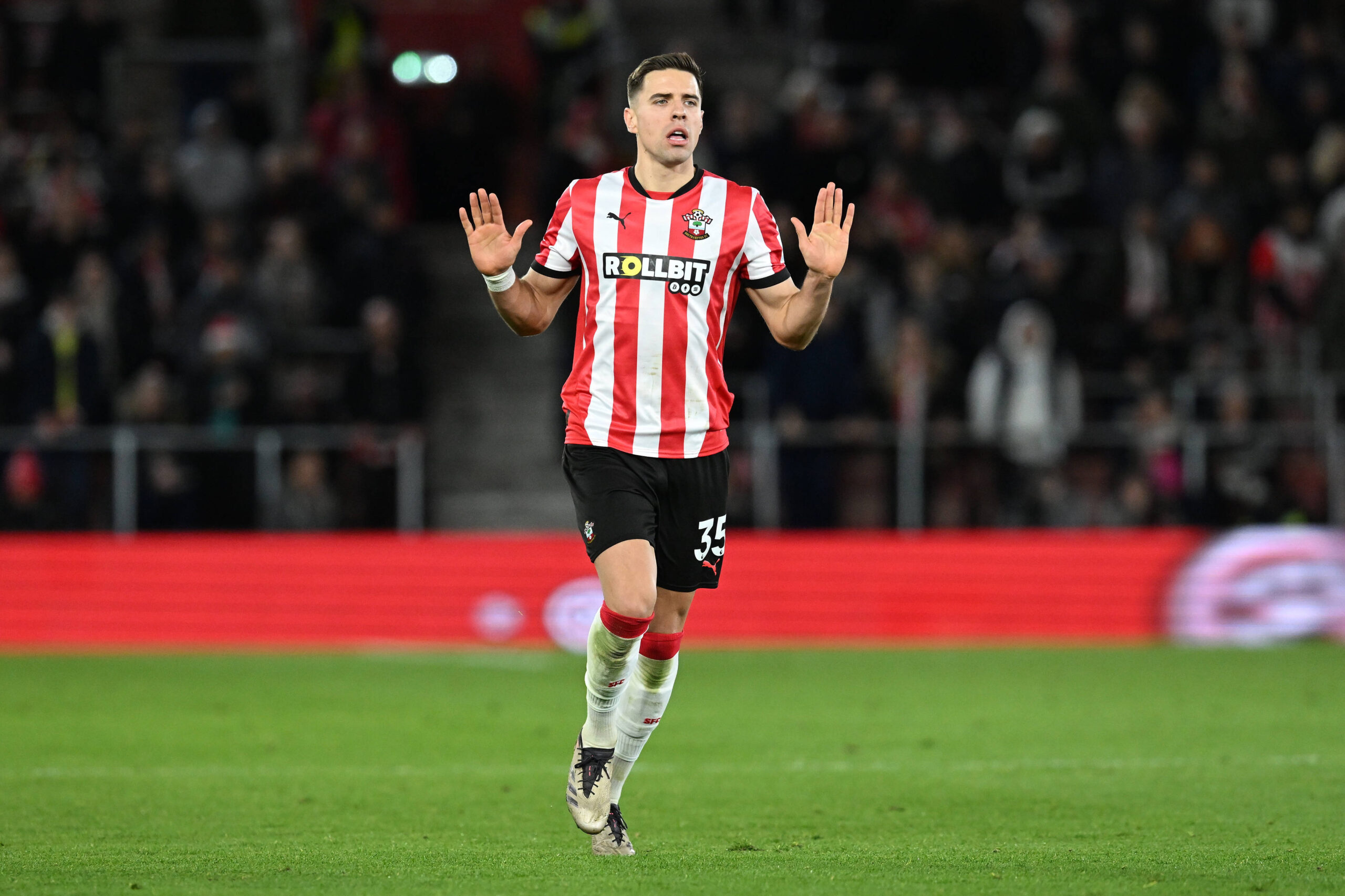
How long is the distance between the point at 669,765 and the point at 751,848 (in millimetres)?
2265

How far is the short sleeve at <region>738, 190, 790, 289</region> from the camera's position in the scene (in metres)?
6.53

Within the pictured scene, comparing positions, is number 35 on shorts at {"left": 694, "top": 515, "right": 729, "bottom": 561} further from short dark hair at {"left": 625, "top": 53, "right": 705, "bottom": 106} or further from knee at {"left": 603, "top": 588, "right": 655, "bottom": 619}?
short dark hair at {"left": 625, "top": 53, "right": 705, "bottom": 106}

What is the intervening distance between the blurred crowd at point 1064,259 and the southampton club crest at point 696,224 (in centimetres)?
946

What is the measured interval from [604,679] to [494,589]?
8732 mm

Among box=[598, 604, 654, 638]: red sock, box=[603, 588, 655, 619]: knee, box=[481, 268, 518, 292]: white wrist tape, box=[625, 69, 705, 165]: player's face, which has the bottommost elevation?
box=[598, 604, 654, 638]: red sock

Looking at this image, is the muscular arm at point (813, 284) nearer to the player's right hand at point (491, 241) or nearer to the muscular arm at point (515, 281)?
the muscular arm at point (515, 281)

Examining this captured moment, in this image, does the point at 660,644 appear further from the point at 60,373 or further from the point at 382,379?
the point at 60,373

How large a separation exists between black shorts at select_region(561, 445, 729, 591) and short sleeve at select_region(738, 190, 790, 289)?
625 millimetres

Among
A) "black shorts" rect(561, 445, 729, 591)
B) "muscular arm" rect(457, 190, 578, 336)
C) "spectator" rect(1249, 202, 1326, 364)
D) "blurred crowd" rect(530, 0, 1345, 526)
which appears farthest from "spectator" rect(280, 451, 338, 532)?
"black shorts" rect(561, 445, 729, 591)

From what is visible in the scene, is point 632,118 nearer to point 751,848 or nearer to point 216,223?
point 751,848

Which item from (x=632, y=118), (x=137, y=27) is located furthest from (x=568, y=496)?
(x=632, y=118)

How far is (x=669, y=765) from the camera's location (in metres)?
8.59

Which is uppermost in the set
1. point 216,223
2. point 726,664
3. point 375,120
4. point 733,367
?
point 375,120

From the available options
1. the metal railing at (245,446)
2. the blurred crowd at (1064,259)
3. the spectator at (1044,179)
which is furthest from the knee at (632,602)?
the spectator at (1044,179)
